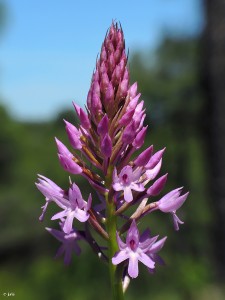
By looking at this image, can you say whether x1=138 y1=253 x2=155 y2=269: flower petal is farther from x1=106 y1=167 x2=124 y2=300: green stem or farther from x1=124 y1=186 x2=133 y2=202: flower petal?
x1=124 y1=186 x2=133 y2=202: flower petal

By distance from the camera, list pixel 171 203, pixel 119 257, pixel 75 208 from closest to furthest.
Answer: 1. pixel 119 257
2. pixel 75 208
3. pixel 171 203

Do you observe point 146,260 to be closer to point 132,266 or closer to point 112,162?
point 132,266

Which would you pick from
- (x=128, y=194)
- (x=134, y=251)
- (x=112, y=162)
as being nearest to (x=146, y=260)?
(x=134, y=251)

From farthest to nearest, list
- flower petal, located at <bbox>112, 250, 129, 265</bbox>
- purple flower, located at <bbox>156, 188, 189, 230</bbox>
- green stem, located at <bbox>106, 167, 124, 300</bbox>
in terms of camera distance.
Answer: purple flower, located at <bbox>156, 188, 189, 230</bbox> < green stem, located at <bbox>106, 167, 124, 300</bbox> < flower petal, located at <bbox>112, 250, 129, 265</bbox>

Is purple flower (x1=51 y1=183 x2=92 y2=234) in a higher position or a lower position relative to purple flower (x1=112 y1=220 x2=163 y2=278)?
higher

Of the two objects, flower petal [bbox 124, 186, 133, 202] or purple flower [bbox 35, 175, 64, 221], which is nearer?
flower petal [bbox 124, 186, 133, 202]

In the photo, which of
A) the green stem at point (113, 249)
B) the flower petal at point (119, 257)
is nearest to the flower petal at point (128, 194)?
the green stem at point (113, 249)

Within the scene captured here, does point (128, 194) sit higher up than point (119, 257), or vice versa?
point (128, 194)

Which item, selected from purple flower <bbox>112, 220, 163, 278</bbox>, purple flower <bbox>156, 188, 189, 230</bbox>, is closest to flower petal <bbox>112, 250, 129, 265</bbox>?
purple flower <bbox>112, 220, 163, 278</bbox>
